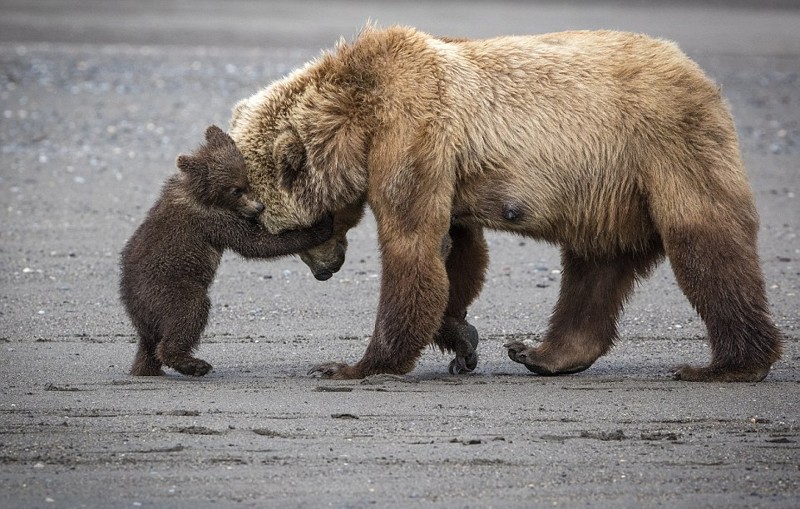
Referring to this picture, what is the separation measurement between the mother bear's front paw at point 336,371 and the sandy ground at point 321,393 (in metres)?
0.09

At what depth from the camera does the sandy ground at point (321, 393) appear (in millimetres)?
5930

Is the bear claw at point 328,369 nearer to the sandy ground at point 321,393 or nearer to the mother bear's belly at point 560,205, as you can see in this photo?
the sandy ground at point 321,393

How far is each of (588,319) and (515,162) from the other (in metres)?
1.18

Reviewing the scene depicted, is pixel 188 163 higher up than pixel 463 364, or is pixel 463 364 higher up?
pixel 188 163

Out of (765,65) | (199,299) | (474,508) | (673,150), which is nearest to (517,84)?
(673,150)

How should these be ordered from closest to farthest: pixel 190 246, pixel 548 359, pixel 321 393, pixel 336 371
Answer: pixel 321 393 → pixel 336 371 → pixel 190 246 → pixel 548 359

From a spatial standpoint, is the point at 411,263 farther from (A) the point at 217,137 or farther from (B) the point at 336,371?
(A) the point at 217,137

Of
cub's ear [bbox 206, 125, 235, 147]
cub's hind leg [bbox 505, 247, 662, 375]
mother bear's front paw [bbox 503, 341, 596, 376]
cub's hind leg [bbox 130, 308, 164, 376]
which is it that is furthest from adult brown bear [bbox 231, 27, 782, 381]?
cub's hind leg [bbox 130, 308, 164, 376]

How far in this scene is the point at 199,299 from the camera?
8.02 metres

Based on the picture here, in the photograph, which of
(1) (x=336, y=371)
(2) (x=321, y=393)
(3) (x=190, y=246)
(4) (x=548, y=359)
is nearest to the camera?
(2) (x=321, y=393)

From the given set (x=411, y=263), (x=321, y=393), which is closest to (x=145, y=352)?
(x=321, y=393)

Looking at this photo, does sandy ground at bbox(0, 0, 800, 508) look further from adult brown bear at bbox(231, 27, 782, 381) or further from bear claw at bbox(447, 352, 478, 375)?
adult brown bear at bbox(231, 27, 782, 381)

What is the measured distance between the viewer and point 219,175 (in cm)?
788

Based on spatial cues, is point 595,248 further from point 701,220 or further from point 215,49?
point 215,49
